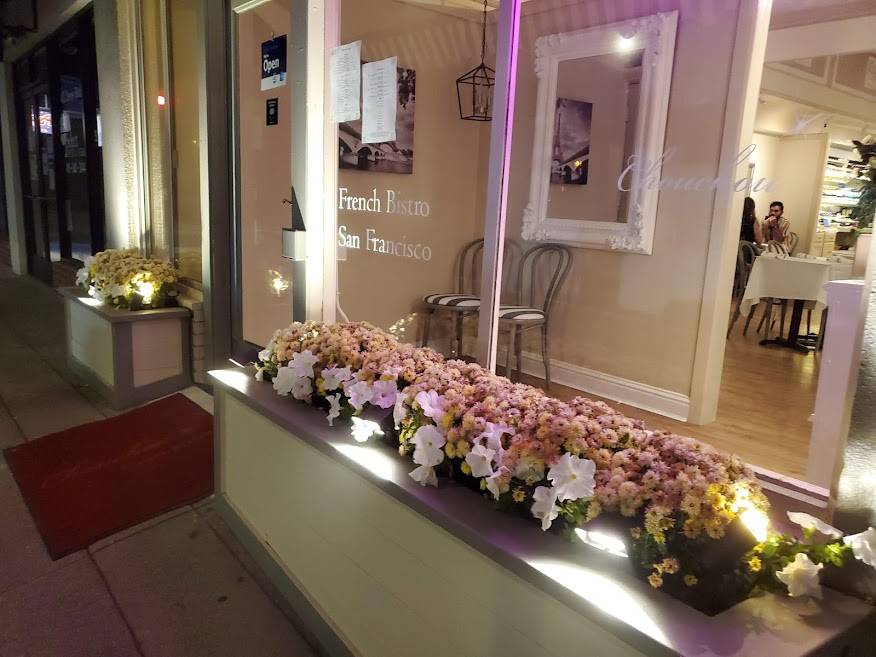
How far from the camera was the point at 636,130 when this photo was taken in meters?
3.58

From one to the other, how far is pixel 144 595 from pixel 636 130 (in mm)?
3182

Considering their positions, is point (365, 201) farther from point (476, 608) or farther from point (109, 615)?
point (476, 608)

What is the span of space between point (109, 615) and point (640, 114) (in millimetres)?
3326

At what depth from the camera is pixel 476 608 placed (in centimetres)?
136

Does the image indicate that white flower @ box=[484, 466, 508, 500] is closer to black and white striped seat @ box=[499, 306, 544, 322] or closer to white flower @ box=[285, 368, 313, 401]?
white flower @ box=[285, 368, 313, 401]

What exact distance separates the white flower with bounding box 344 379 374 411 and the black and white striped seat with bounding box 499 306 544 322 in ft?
6.38

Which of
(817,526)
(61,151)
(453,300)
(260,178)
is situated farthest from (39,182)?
(817,526)

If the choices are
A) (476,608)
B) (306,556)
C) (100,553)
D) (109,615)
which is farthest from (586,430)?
(100,553)

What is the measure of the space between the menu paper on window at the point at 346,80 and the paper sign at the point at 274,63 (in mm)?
935

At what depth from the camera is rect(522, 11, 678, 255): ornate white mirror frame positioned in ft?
11.4

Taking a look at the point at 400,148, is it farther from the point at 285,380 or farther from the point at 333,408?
the point at 333,408

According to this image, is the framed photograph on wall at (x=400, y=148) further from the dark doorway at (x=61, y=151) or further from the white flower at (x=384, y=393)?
the dark doorway at (x=61, y=151)

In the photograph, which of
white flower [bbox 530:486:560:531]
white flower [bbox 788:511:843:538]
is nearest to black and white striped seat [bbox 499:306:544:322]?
white flower [bbox 530:486:560:531]

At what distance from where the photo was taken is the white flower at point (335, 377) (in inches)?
78.0
